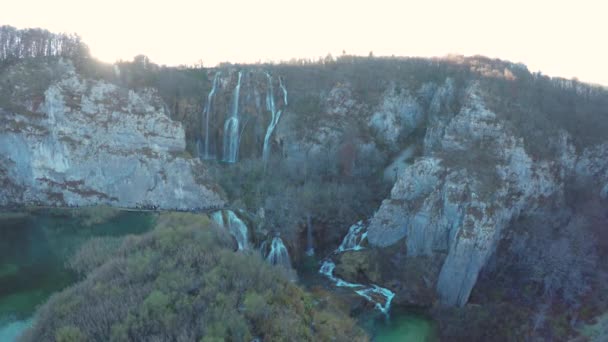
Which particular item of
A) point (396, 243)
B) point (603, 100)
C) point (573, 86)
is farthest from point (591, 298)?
point (573, 86)

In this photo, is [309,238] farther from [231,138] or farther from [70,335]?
[70,335]

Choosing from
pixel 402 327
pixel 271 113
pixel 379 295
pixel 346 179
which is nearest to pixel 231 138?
pixel 271 113

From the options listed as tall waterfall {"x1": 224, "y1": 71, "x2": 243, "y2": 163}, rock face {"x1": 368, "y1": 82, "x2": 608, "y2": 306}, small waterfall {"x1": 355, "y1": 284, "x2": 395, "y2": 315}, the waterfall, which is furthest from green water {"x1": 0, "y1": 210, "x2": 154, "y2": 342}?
rock face {"x1": 368, "y1": 82, "x2": 608, "y2": 306}

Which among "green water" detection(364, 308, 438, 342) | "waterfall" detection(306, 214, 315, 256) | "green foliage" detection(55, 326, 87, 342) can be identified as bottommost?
"green water" detection(364, 308, 438, 342)

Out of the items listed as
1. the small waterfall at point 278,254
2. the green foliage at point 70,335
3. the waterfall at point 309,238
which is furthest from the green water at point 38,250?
the waterfall at point 309,238

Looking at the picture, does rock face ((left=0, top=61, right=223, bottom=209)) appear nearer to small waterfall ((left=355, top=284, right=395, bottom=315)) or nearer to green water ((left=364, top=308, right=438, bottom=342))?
small waterfall ((left=355, top=284, right=395, bottom=315))

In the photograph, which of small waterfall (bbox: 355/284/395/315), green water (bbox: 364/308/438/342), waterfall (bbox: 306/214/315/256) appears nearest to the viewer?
green water (bbox: 364/308/438/342)
